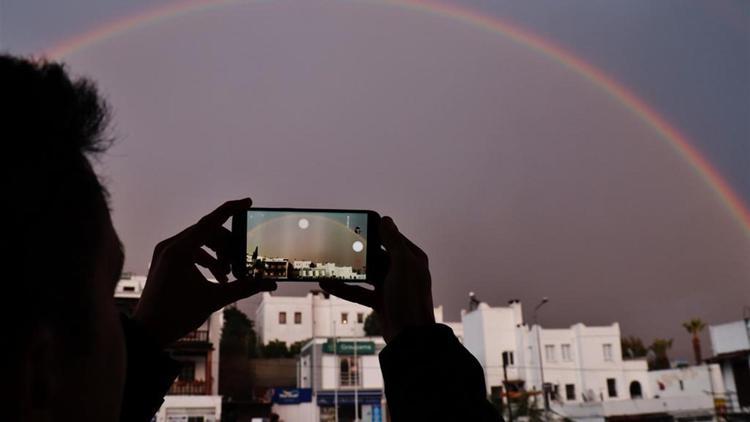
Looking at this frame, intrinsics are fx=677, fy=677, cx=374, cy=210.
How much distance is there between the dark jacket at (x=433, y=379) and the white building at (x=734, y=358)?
44.6 metres

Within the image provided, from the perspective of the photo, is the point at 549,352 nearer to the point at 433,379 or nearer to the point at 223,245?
the point at 223,245

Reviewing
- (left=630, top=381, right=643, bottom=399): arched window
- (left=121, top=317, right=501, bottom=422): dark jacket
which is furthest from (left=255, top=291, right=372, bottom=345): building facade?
(left=121, top=317, right=501, bottom=422): dark jacket

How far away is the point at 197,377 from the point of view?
41.0 meters

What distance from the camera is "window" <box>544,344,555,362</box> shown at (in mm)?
59562

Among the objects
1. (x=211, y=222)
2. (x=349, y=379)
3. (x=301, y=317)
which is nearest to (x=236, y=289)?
(x=211, y=222)

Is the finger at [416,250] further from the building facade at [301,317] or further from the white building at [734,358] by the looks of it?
the building facade at [301,317]

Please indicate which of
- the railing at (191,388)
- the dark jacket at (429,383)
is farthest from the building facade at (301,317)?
the dark jacket at (429,383)

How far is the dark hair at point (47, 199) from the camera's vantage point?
71cm

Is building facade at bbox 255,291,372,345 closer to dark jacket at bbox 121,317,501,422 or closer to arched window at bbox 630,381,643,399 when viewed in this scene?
arched window at bbox 630,381,643,399

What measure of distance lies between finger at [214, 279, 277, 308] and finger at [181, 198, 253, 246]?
13 cm

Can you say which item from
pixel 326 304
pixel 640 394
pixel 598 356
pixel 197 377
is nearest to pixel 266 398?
pixel 197 377

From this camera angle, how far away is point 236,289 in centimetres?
175

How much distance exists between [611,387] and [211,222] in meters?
63.7

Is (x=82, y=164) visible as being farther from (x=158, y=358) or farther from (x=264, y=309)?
(x=264, y=309)
